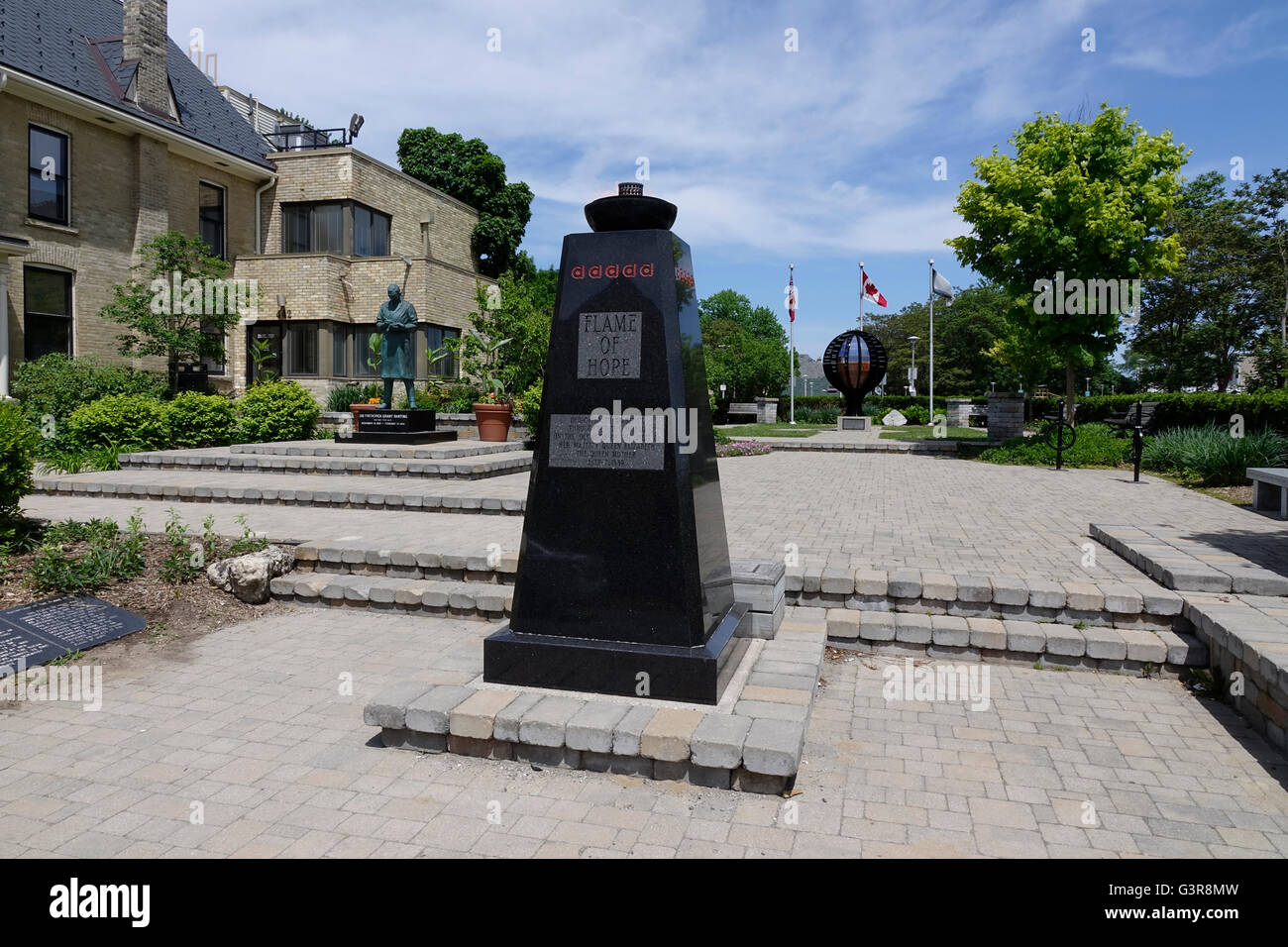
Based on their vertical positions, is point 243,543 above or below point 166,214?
below

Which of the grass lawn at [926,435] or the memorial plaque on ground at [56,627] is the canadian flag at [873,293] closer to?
the grass lawn at [926,435]

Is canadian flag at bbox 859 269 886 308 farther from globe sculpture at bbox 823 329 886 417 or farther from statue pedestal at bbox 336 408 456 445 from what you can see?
statue pedestal at bbox 336 408 456 445

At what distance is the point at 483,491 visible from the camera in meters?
11.2

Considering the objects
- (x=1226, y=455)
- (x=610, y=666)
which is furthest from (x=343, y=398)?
(x=610, y=666)

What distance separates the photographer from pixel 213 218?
80.0ft

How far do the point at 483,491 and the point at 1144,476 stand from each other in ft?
38.0

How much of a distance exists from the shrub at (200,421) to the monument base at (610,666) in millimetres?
15022

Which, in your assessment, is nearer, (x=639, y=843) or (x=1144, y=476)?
(x=639, y=843)

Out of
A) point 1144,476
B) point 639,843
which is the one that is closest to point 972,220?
point 1144,476

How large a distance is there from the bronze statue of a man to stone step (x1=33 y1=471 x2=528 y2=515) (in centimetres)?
566

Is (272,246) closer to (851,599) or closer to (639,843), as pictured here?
(851,599)

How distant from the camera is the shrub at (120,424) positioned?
50.1 feet

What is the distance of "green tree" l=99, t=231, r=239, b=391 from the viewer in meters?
19.5
